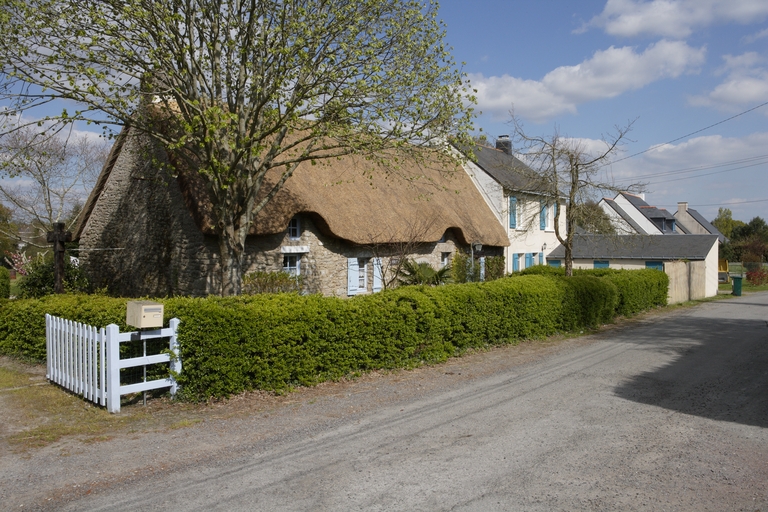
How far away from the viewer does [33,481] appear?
18.2 feet

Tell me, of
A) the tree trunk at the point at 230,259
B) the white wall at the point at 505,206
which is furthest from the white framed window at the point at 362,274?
the white wall at the point at 505,206

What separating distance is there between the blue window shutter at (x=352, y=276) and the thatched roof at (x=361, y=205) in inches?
35.9

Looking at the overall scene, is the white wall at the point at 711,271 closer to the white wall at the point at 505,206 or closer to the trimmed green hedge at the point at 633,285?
the trimmed green hedge at the point at 633,285

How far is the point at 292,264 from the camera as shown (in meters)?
16.3

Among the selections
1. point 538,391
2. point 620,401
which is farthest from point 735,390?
point 538,391

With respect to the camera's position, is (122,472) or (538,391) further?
(538,391)

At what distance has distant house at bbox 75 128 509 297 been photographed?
48.3 feet

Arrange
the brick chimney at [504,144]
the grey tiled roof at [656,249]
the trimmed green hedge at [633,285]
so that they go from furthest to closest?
the brick chimney at [504,144], the grey tiled roof at [656,249], the trimmed green hedge at [633,285]

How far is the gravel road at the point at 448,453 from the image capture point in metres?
5.01

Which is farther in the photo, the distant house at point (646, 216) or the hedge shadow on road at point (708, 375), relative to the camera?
the distant house at point (646, 216)

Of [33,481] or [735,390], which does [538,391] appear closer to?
[735,390]

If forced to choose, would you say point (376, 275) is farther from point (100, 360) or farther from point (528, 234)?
point (528, 234)

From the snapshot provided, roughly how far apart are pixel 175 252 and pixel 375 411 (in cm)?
927

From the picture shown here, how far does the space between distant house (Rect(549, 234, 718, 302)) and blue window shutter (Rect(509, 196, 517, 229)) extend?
12.6ft
